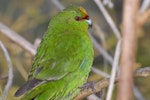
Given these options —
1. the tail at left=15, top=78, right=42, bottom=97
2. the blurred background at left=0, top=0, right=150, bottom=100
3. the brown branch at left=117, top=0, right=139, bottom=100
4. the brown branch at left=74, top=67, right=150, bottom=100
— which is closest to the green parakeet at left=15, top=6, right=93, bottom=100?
the tail at left=15, top=78, right=42, bottom=97

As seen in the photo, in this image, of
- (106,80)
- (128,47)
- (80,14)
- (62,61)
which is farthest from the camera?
(80,14)

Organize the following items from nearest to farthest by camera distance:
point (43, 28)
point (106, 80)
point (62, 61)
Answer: point (106, 80), point (62, 61), point (43, 28)

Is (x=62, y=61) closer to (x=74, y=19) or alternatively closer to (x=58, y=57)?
(x=58, y=57)

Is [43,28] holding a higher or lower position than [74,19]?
lower

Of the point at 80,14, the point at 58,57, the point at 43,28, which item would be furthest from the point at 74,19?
the point at 43,28

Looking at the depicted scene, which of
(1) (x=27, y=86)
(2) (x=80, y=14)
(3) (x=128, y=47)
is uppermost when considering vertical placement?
(2) (x=80, y=14)

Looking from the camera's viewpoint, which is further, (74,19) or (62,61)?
(74,19)

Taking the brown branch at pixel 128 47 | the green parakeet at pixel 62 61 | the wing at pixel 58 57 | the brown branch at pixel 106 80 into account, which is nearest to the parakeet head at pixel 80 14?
the green parakeet at pixel 62 61

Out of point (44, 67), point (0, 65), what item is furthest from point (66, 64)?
point (0, 65)

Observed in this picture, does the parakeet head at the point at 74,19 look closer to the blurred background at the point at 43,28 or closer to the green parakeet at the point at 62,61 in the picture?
the green parakeet at the point at 62,61
